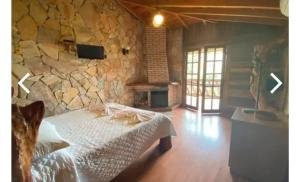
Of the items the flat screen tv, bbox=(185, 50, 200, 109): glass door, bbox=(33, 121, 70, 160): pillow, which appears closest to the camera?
bbox=(33, 121, 70, 160): pillow

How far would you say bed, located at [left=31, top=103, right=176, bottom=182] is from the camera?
1.32 metres

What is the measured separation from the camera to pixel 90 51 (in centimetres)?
344

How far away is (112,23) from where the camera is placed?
411 cm

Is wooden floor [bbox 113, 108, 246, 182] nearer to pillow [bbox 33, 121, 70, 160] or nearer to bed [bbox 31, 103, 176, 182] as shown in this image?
bed [bbox 31, 103, 176, 182]

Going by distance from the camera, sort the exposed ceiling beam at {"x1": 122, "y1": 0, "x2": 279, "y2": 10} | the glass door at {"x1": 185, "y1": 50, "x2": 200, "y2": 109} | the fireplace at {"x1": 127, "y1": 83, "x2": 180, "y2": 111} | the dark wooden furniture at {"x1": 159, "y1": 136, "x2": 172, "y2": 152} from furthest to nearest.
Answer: the glass door at {"x1": 185, "y1": 50, "x2": 200, "y2": 109} → the fireplace at {"x1": 127, "y1": 83, "x2": 180, "y2": 111} → the dark wooden furniture at {"x1": 159, "y1": 136, "x2": 172, "y2": 152} → the exposed ceiling beam at {"x1": 122, "y1": 0, "x2": 279, "y2": 10}

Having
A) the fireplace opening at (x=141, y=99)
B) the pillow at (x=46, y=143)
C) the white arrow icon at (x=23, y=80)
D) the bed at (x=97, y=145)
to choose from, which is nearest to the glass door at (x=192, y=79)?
the fireplace opening at (x=141, y=99)

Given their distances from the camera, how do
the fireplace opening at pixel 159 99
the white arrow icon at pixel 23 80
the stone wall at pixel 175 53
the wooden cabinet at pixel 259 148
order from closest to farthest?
the wooden cabinet at pixel 259 148
the white arrow icon at pixel 23 80
the fireplace opening at pixel 159 99
the stone wall at pixel 175 53

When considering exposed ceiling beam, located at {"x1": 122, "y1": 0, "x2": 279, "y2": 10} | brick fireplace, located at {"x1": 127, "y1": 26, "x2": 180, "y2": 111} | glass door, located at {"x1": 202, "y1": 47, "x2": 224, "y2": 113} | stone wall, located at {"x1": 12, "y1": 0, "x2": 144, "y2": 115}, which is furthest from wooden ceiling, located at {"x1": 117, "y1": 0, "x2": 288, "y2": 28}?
glass door, located at {"x1": 202, "y1": 47, "x2": 224, "y2": 113}

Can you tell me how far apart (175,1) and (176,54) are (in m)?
2.44

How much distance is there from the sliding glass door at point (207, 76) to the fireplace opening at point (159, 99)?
0.92 metres

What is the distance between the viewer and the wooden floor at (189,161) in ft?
6.68

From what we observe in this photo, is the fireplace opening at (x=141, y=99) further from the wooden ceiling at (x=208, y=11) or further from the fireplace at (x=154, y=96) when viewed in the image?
the wooden ceiling at (x=208, y=11)

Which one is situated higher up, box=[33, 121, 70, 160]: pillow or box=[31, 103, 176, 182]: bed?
box=[33, 121, 70, 160]: pillow

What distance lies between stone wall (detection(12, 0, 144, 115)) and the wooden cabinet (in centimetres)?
280
